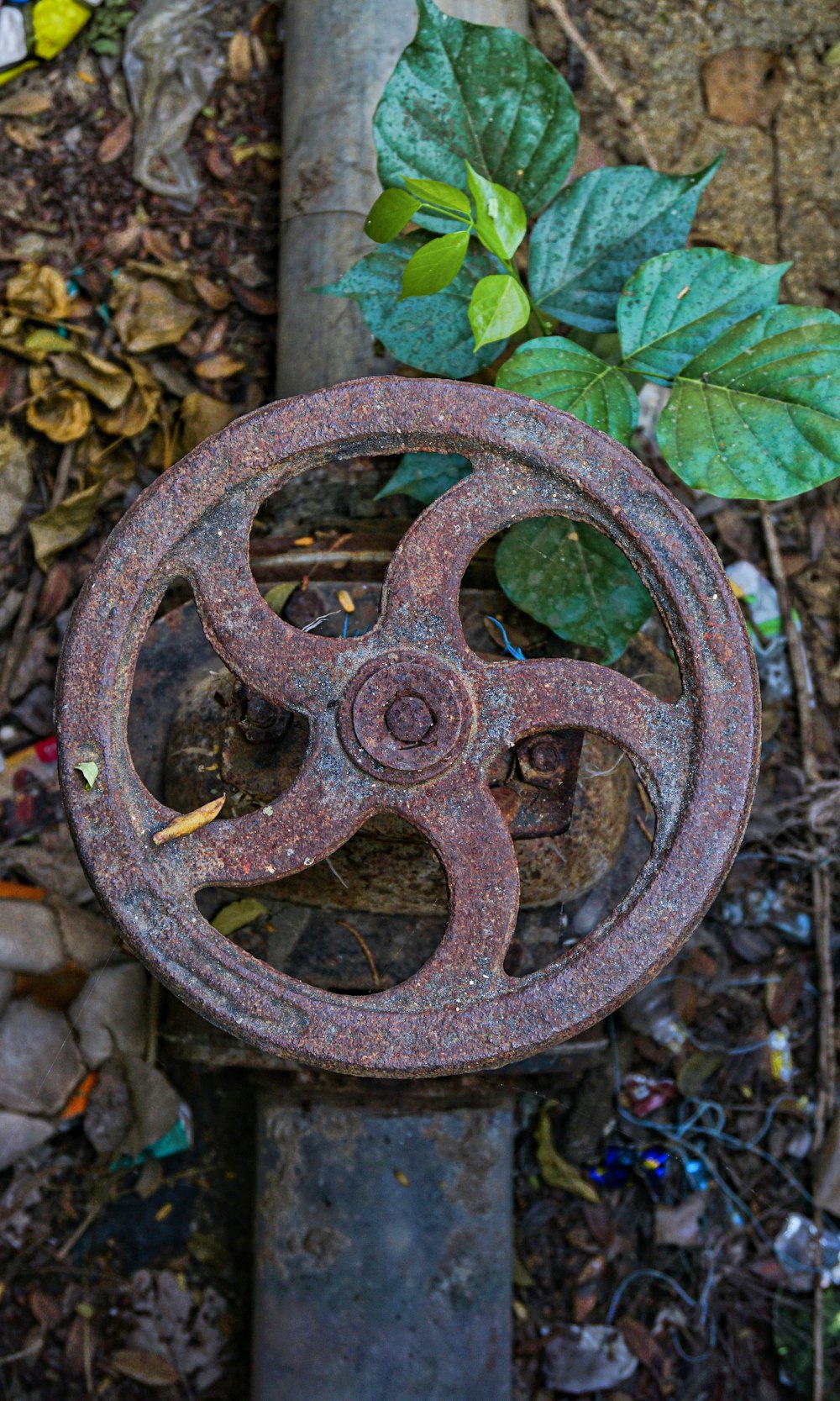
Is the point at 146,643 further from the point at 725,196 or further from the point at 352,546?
the point at 725,196

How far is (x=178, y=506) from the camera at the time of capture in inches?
44.4

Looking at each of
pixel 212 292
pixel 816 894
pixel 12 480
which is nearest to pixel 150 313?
pixel 212 292

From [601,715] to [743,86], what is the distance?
155 cm

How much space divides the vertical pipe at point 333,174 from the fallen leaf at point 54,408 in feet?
1.25

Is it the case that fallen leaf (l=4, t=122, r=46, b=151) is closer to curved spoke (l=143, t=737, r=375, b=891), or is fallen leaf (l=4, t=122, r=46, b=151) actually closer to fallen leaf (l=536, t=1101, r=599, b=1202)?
curved spoke (l=143, t=737, r=375, b=891)

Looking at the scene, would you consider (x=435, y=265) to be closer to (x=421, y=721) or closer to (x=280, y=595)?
(x=280, y=595)

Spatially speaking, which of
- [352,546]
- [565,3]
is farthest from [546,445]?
[565,3]

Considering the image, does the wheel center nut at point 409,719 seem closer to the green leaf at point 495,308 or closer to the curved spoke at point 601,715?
the curved spoke at point 601,715

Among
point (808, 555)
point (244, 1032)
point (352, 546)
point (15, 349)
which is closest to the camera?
point (244, 1032)

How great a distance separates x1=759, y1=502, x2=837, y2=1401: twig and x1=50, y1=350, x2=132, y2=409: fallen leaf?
110 cm

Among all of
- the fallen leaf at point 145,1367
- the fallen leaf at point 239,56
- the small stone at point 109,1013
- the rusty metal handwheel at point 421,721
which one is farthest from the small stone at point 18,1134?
the fallen leaf at point 239,56

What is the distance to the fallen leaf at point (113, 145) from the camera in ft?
6.54

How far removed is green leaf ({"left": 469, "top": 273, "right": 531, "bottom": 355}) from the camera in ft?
4.05

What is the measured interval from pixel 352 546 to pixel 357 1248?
0.93 meters
